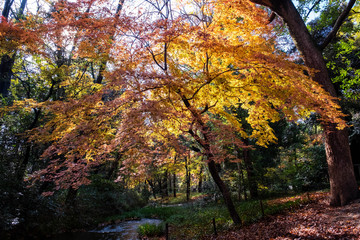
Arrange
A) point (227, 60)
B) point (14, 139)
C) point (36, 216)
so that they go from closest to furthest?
point (227, 60) → point (36, 216) → point (14, 139)

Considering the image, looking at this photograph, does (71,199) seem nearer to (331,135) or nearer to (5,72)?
(5,72)

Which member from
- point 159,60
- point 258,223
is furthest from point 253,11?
point 258,223

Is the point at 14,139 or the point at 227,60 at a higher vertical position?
the point at 227,60

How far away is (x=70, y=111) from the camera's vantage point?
487 centimetres

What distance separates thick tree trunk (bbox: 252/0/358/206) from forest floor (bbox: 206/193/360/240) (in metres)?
0.41

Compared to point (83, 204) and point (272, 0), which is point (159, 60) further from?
point (83, 204)

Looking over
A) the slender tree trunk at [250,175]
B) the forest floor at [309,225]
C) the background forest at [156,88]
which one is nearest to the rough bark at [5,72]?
the background forest at [156,88]

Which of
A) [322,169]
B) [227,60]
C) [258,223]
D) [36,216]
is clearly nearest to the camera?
[227,60]

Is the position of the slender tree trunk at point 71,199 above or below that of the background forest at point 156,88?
below

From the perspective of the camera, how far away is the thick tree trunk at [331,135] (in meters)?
6.04

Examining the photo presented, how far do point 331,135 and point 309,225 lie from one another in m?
2.76

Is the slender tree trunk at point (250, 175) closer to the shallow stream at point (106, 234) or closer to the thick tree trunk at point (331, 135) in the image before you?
the thick tree trunk at point (331, 135)

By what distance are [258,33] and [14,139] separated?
1214cm

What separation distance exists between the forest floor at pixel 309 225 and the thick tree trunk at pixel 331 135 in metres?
0.41
